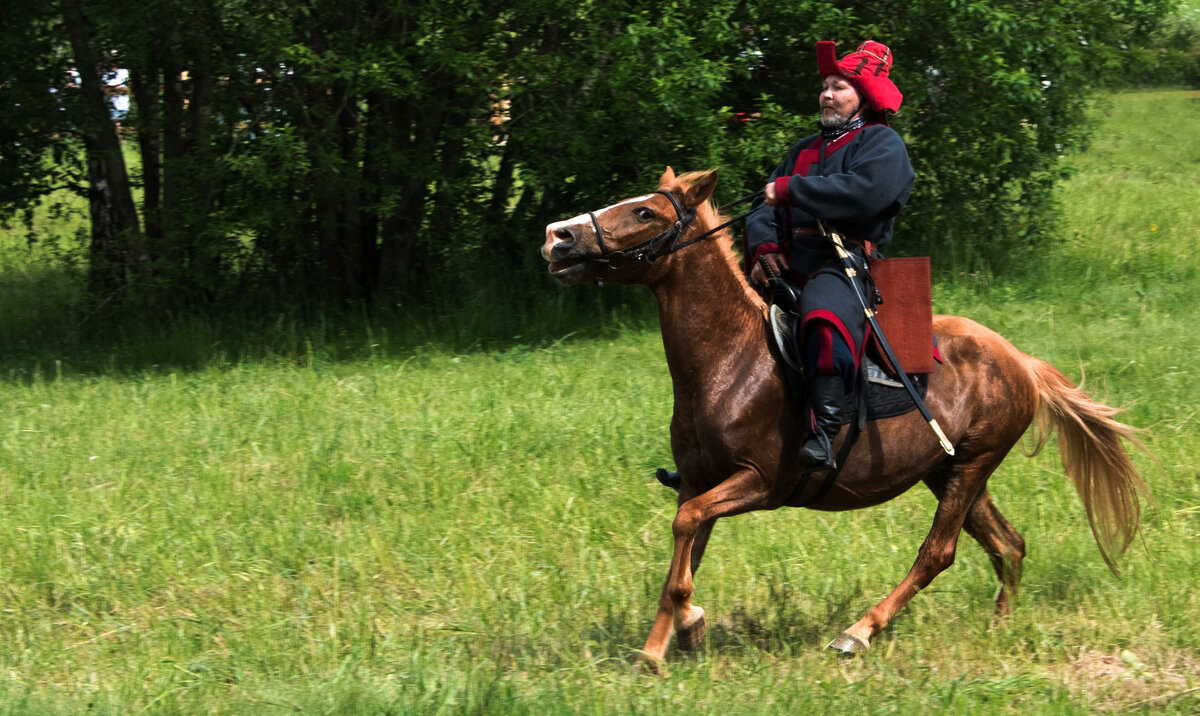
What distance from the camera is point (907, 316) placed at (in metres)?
5.15

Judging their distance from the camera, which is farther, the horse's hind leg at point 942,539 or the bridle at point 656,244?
the horse's hind leg at point 942,539

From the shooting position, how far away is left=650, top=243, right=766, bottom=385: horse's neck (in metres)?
5.03

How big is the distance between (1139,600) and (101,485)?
6.00 metres

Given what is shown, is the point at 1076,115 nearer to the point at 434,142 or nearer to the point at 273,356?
the point at 434,142

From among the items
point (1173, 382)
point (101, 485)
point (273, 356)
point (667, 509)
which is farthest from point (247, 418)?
point (1173, 382)

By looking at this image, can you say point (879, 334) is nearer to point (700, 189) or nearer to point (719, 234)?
point (719, 234)

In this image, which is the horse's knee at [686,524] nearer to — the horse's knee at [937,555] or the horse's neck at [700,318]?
the horse's neck at [700,318]

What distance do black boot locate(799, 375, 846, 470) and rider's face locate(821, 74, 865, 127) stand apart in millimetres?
1226

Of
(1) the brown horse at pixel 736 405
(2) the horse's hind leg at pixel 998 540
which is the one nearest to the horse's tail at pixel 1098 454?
(1) the brown horse at pixel 736 405

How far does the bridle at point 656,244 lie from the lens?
4848 mm

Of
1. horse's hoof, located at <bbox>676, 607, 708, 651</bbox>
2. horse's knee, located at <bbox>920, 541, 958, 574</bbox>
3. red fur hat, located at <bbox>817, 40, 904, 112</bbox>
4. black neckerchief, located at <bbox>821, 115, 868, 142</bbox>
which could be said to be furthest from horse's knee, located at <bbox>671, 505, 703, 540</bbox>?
red fur hat, located at <bbox>817, 40, 904, 112</bbox>

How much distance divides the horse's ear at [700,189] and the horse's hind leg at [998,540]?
2256 millimetres

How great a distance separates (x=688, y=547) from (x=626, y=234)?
136 cm

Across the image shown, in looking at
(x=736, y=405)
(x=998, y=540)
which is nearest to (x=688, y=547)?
(x=736, y=405)
